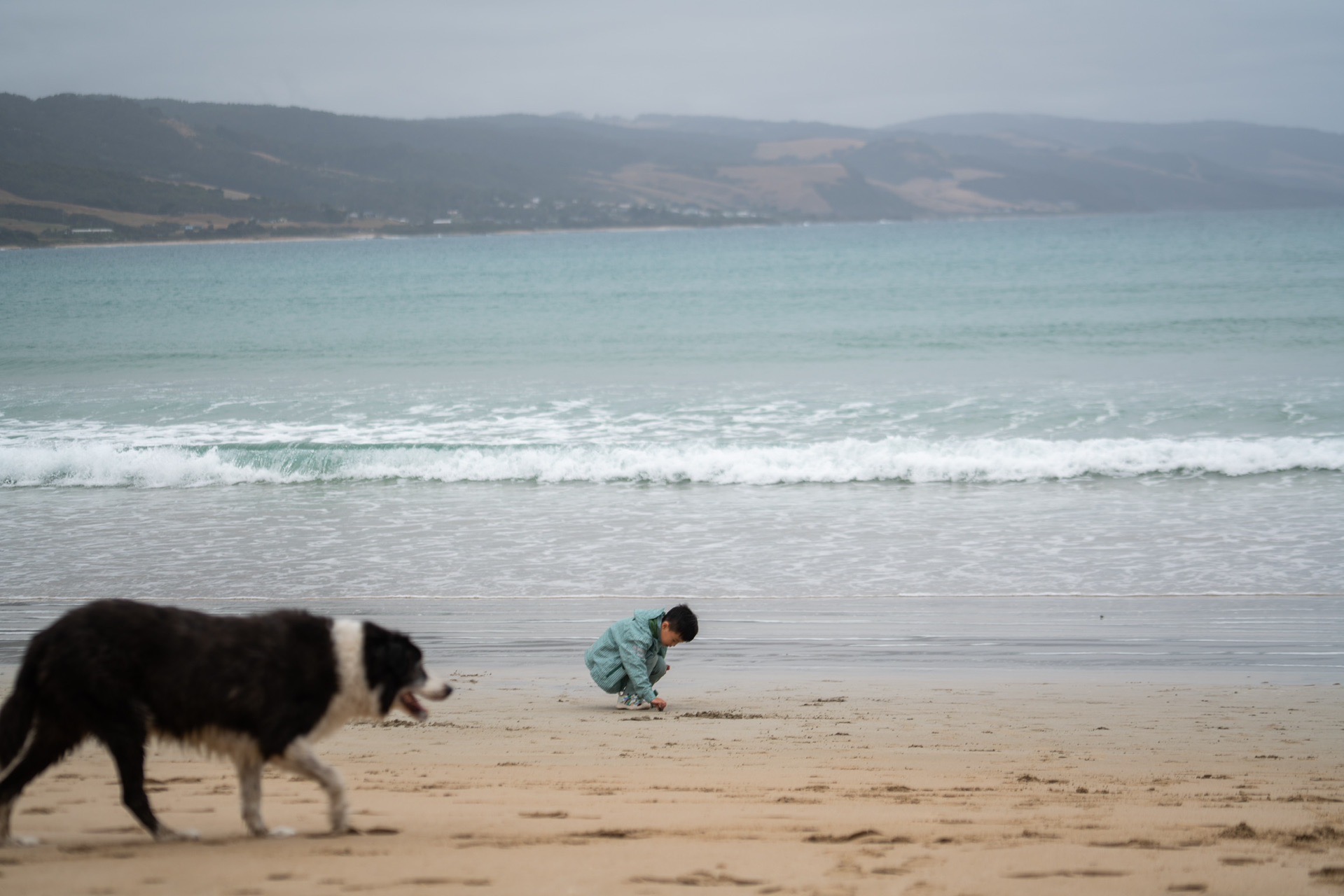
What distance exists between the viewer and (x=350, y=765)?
219 inches

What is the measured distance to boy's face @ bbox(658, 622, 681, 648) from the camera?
6.63 m

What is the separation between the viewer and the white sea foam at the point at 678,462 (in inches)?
588

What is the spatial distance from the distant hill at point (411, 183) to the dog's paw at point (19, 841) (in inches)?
3162

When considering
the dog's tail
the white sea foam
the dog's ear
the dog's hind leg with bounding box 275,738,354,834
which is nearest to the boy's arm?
the dog's ear

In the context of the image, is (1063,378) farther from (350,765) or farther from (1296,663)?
(350,765)

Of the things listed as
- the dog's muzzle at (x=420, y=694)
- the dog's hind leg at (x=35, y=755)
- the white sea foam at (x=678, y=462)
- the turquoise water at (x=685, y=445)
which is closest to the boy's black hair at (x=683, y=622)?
the dog's muzzle at (x=420, y=694)

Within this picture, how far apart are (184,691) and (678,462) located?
11802 mm

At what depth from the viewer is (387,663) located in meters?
4.18

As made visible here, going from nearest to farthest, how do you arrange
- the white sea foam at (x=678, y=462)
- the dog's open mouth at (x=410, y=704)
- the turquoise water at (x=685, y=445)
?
1. the dog's open mouth at (x=410, y=704)
2. the turquoise water at (x=685, y=445)
3. the white sea foam at (x=678, y=462)

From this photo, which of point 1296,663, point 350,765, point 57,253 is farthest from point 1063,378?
point 57,253

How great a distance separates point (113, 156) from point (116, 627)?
10514 cm

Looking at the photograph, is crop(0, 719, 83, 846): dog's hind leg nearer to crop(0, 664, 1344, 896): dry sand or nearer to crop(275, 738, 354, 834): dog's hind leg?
crop(0, 664, 1344, 896): dry sand

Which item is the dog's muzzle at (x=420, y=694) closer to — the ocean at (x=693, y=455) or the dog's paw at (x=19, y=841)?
the dog's paw at (x=19, y=841)

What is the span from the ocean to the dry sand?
1.88m
